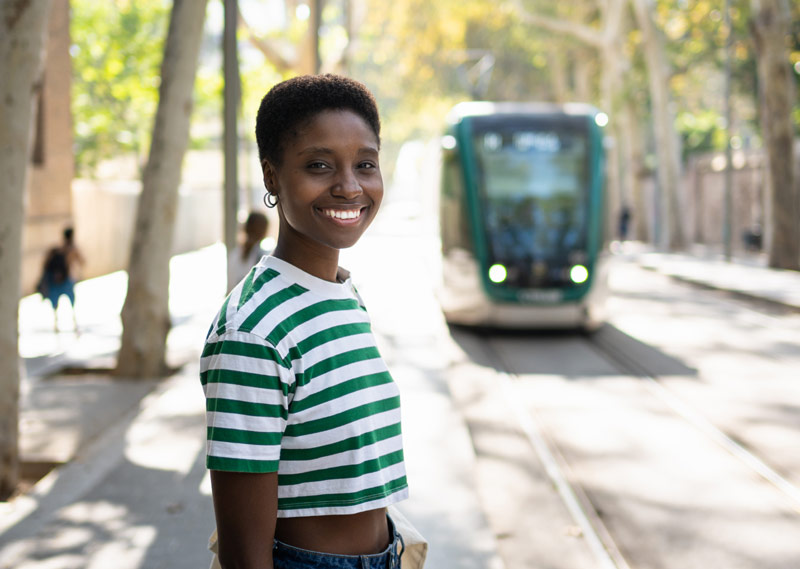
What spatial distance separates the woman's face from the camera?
1.91 meters

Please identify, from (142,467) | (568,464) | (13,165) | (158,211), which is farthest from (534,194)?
(13,165)

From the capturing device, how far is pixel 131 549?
490 centimetres

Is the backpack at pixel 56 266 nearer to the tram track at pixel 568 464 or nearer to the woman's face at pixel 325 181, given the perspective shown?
the tram track at pixel 568 464

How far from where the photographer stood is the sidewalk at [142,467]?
16.0ft

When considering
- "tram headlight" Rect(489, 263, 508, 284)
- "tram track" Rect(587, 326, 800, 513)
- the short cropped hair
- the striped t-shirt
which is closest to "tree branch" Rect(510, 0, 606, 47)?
"tram headlight" Rect(489, 263, 508, 284)

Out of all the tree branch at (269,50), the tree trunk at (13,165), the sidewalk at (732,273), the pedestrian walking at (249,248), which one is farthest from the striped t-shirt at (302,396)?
the tree branch at (269,50)

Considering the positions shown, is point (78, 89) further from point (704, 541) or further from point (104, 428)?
point (704, 541)

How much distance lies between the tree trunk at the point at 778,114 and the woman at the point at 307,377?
21.0 metres

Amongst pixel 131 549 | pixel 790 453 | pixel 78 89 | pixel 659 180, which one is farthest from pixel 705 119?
pixel 131 549

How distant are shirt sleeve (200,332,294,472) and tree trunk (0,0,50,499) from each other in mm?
4619

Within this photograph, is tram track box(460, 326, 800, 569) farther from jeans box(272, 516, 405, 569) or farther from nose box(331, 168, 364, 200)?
Result: nose box(331, 168, 364, 200)

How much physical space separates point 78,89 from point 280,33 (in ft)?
21.7

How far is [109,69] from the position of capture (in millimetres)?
30078

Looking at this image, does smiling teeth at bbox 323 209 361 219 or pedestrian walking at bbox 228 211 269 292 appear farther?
pedestrian walking at bbox 228 211 269 292
